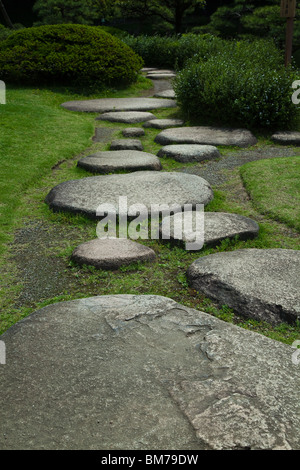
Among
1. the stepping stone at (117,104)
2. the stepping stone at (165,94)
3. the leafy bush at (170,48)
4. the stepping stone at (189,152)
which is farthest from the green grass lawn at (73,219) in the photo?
the leafy bush at (170,48)

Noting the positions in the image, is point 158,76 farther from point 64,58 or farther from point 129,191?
point 129,191

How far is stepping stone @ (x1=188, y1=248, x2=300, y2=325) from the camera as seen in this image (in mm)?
2225

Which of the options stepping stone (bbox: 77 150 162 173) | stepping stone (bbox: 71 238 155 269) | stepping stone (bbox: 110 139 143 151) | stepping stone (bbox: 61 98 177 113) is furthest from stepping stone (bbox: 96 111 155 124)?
stepping stone (bbox: 71 238 155 269)

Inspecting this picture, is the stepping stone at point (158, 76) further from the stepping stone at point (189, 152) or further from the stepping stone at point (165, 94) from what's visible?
the stepping stone at point (189, 152)

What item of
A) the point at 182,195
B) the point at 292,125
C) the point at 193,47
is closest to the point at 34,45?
the point at 193,47

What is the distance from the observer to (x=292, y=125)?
6.04 metres

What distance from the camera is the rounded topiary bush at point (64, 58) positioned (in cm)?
888

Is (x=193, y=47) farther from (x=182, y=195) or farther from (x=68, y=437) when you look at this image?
(x=68, y=437)

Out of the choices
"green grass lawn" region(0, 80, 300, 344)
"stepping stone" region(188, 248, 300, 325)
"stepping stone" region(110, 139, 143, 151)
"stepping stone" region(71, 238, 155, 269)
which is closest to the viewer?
"stepping stone" region(188, 248, 300, 325)

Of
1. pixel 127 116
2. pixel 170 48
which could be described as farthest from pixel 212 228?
pixel 170 48

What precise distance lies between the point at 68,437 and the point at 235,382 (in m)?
0.63

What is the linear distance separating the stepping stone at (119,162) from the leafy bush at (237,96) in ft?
6.12

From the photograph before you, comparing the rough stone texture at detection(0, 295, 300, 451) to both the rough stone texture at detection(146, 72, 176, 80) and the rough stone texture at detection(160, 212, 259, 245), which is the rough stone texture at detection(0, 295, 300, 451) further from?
the rough stone texture at detection(146, 72, 176, 80)

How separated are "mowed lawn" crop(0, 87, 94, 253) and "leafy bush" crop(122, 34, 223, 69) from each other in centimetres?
536
